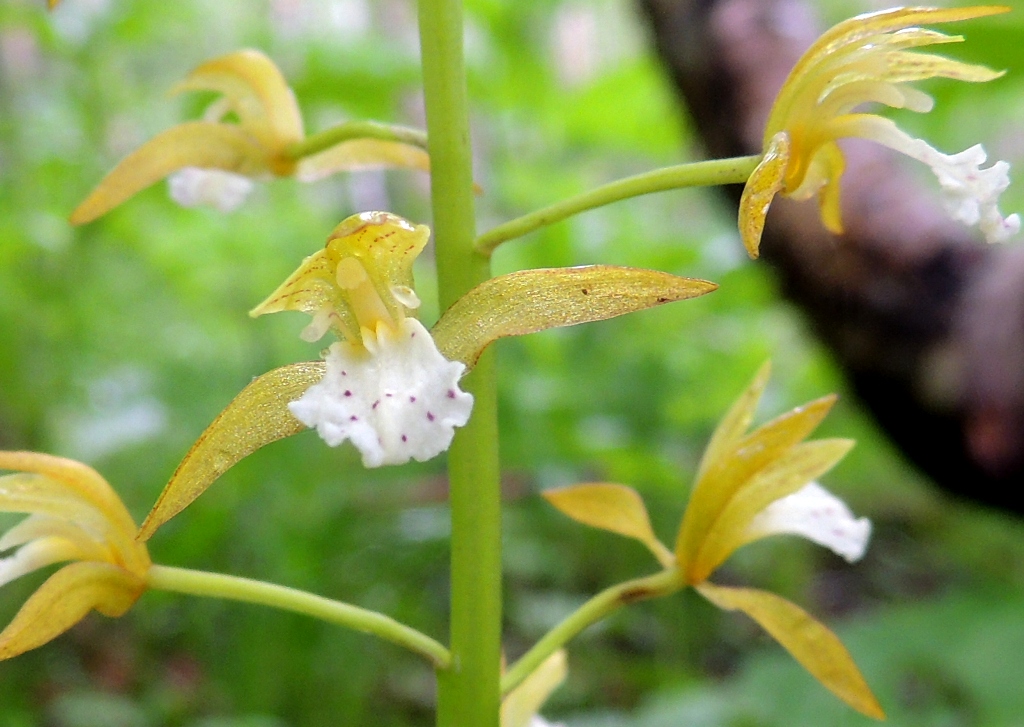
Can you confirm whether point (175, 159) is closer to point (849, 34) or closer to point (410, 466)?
point (849, 34)

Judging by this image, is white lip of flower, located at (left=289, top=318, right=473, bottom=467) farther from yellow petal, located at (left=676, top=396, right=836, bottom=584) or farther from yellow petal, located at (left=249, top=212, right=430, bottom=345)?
yellow petal, located at (left=676, top=396, right=836, bottom=584)

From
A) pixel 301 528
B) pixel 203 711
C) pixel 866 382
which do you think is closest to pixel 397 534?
pixel 301 528

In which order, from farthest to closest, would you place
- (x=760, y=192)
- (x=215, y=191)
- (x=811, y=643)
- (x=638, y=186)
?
(x=215, y=191)
(x=811, y=643)
(x=638, y=186)
(x=760, y=192)

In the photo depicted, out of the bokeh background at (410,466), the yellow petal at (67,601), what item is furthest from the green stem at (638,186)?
the bokeh background at (410,466)

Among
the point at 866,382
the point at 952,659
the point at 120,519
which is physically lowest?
the point at 952,659

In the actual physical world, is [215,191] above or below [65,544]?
above

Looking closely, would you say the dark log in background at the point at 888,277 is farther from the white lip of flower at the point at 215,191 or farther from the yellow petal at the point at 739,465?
the white lip of flower at the point at 215,191

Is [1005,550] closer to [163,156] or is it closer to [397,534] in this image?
[397,534]

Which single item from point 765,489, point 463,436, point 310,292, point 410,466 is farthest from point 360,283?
point 410,466
